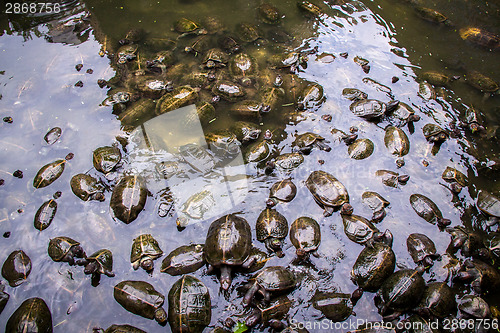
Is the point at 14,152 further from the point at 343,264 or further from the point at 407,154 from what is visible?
the point at 407,154

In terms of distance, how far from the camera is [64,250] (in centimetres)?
650

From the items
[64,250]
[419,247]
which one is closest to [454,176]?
[419,247]

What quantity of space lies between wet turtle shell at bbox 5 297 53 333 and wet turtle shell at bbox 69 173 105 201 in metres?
2.42

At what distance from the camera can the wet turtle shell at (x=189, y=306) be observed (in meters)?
5.55

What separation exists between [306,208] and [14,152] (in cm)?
822

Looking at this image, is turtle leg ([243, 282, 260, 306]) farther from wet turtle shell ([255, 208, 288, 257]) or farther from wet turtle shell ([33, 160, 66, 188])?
wet turtle shell ([33, 160, 66, 188])

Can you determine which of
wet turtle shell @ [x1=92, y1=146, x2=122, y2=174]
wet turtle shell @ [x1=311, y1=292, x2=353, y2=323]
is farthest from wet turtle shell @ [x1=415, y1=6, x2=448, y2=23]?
wet turtle shell @ [x1=92, y1=146, x2=122, y2=174]

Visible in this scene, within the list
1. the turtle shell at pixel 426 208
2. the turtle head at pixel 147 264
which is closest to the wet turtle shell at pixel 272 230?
the turtle head at pixel 147 264

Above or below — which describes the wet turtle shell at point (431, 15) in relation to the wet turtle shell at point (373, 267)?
above

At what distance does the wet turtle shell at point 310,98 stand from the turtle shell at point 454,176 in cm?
401

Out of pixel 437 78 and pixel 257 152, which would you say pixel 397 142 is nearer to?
pixel 437 78

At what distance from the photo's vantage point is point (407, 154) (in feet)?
27.6

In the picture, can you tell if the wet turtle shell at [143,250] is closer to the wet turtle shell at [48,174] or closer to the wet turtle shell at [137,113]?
the wet turtle shell at [48,174]

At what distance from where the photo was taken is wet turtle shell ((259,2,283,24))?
11719 millimetres
